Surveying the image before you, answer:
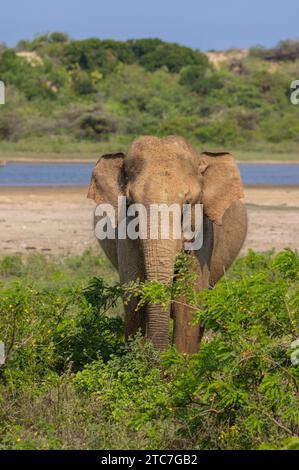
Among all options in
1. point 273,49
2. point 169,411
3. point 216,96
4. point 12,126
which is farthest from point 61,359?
point 273,49

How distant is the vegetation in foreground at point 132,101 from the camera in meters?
45.2

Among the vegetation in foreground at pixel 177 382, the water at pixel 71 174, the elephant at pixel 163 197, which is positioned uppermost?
the elephant at pixel 163 197

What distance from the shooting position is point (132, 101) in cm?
5603

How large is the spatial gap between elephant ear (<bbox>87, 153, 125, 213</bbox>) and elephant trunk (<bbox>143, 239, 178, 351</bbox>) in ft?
2.66

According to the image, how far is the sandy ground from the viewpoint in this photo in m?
17.5

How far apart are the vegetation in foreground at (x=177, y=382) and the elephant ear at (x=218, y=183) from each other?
80 cm

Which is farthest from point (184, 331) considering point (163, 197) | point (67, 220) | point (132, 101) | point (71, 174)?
point (132, 101)

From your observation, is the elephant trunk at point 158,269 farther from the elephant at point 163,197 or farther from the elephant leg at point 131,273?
the elephant leg at point 131,273

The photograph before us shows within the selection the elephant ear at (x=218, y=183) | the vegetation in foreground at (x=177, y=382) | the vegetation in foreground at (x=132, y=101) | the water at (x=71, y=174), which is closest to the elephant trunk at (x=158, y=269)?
the vegetation in foreground at (x=177, y=382)

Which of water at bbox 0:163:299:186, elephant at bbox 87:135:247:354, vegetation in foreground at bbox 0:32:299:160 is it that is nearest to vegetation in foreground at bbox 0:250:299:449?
elephant at bbox 87:135:247:354

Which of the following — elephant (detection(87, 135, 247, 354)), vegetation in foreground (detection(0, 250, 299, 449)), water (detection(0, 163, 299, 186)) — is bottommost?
water (detection(0, 163, 299, 186))

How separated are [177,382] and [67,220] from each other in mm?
14050

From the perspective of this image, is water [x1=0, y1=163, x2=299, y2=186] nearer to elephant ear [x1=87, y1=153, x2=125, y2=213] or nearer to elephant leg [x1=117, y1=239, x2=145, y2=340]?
elephant ear [x1=87, y1=153, x2=125, y2=213]
